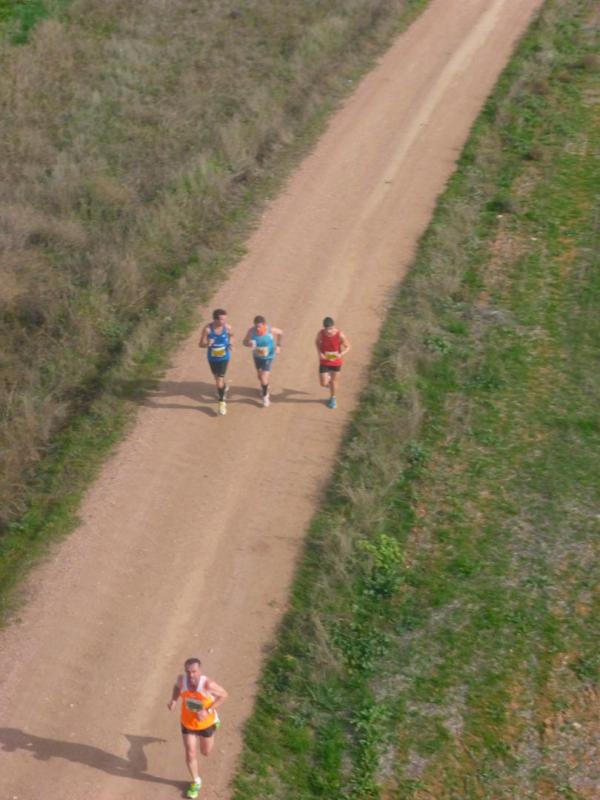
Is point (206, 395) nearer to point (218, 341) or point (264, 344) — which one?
point (218, 341)

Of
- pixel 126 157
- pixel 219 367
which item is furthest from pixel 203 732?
pixel 126 157

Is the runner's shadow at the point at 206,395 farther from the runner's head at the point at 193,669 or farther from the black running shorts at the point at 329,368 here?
the runner's head at the point at 193,669

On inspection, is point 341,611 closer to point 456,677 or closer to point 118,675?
point 456,677

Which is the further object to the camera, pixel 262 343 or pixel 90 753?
pixel 262 343

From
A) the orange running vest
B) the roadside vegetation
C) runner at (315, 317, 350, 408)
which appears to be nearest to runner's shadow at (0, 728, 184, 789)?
the orange running vest

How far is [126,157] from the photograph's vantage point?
22.6 meters

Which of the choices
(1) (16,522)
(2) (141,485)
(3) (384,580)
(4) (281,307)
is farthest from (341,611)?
(4) (281,307)

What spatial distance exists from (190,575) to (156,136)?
1366 cm

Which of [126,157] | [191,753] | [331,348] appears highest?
[331,348]

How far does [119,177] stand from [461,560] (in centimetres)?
1268

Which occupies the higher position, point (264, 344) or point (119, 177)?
point (264, 344)

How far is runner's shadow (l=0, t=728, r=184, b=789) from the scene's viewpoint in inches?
411

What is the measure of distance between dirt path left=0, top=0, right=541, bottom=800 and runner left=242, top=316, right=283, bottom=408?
2.59ft

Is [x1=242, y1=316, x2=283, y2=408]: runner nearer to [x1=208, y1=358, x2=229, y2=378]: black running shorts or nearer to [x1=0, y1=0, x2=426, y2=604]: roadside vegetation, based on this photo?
[x1=208, y1=358, x2=229, y2=378]: black running shorts
